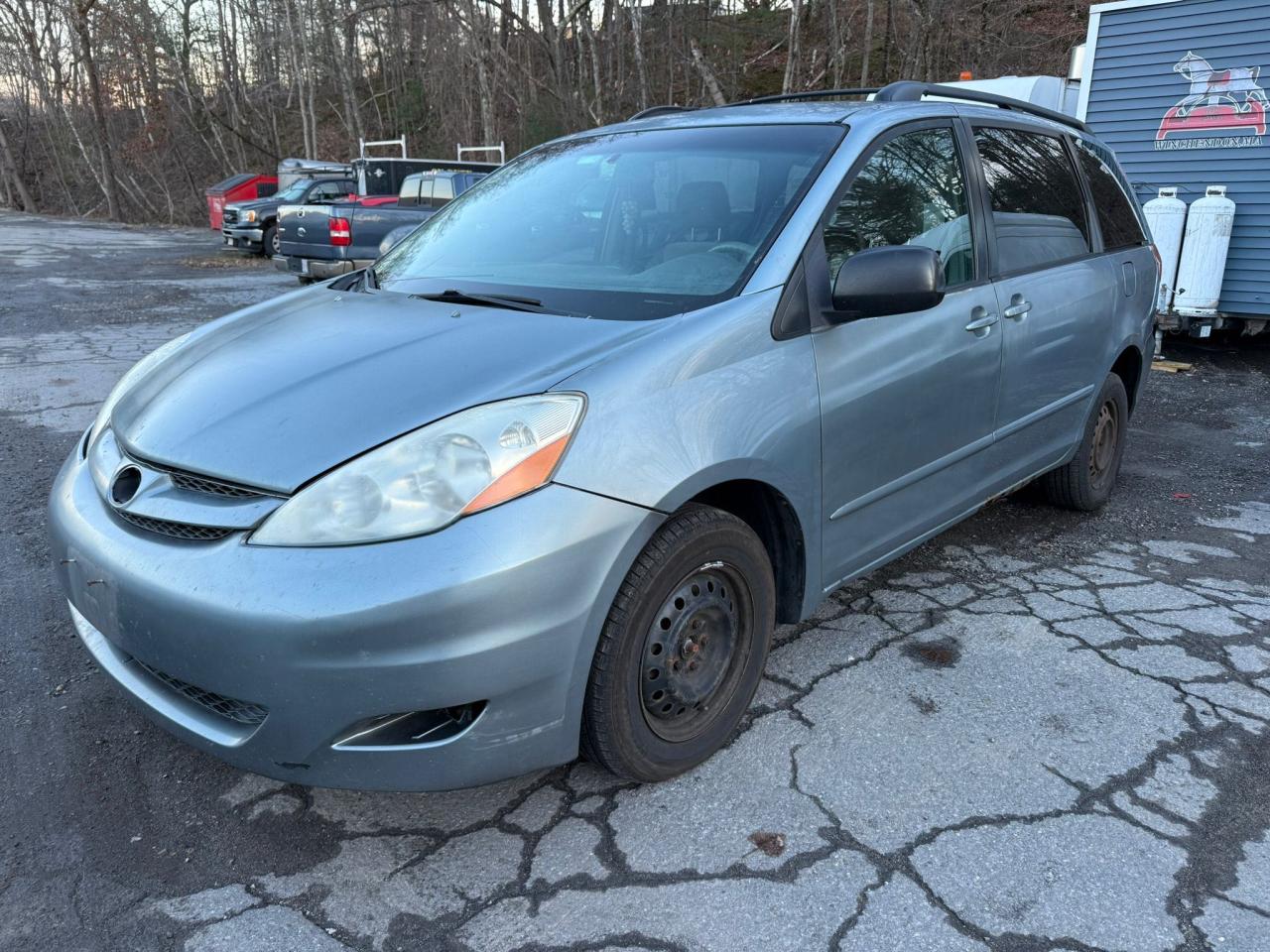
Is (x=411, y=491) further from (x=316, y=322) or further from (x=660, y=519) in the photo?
(x=316, y=322)

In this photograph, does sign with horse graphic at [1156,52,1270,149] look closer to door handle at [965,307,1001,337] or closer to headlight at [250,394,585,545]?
door handle at [965,307,1001,337]

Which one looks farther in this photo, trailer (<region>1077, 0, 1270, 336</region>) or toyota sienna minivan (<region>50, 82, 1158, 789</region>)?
trailer (<region>1077, 0, 1270, 336</region>)

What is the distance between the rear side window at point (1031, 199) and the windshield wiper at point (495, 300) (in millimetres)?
1828

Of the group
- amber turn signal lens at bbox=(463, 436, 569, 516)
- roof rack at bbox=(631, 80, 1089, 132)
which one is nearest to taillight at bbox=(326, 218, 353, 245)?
roof rack at bbox=(631, 80, 1089, 132)

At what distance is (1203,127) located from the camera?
8016 mm

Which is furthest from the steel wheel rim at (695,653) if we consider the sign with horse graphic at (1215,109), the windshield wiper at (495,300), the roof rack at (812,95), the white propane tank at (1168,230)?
the sign with horse graphic at (1215,109)

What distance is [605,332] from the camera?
7.89 ft

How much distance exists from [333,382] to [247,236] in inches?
713

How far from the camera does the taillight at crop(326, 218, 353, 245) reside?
11664mm

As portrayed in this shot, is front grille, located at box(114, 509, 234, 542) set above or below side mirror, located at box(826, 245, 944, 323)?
below

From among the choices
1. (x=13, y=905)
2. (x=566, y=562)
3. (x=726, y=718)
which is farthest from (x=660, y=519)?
(x=13, y=905)

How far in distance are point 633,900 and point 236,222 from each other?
19496mm

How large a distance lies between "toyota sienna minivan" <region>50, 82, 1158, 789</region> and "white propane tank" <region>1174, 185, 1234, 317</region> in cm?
511

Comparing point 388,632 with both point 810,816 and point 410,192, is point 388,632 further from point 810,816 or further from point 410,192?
point 410,192
